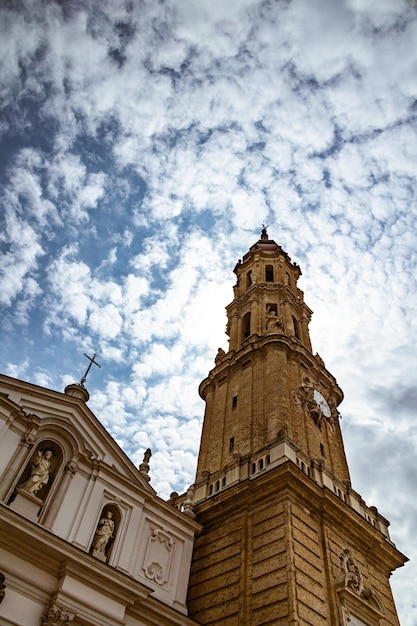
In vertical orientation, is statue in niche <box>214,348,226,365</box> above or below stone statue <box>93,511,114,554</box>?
above

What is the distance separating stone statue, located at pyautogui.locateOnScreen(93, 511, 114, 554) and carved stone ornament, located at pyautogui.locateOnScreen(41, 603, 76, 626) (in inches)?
113

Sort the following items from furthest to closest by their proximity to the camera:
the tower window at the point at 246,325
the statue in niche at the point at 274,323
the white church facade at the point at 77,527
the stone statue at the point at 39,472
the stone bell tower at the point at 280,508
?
the tower window at the point at 246,325 → the statue in niche at the point at 274,323 → the stone bell tower at the point at 280,508 → the stone statue at the point at 39,472 → the white church facade at the point at 77,527

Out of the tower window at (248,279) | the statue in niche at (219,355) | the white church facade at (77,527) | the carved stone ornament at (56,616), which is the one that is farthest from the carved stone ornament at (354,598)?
the tower window at (248,279)

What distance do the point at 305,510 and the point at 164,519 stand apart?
538cm

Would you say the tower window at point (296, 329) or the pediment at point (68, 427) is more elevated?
the tower window at point (296, 329)

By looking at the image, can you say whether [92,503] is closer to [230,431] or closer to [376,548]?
[230,431]

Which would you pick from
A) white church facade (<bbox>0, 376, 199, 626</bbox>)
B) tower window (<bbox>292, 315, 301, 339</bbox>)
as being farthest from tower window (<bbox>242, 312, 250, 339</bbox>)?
white church facade (<bbox>0, 376, 199, 626</bbox>)

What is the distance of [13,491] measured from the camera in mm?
17609

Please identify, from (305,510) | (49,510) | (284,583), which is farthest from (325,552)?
(49,510)

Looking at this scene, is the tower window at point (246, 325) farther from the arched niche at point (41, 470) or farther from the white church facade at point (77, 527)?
the arched niche at point (41, 470)

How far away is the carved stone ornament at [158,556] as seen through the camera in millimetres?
19875

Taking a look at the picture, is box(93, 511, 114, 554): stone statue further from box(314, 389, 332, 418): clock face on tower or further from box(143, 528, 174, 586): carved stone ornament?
box(314, 389, 332, 418): clock face on tower

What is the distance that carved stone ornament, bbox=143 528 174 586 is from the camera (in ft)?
65.2

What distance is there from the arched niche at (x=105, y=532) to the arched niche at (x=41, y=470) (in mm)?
2177
